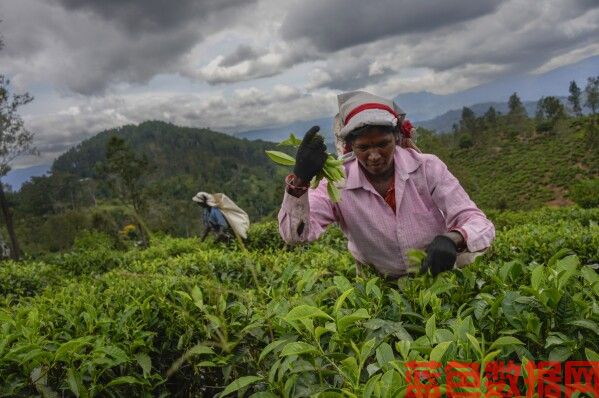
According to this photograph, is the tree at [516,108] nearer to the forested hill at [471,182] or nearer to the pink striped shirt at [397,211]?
the forested hill at [471,182]

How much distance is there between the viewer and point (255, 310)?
1.82 meters

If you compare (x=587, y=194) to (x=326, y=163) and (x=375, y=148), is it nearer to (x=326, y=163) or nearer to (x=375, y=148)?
(x=375, y=148)

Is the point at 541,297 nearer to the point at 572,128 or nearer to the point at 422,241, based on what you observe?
the point at 422,241

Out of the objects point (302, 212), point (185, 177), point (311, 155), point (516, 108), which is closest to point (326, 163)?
point (311, 155)

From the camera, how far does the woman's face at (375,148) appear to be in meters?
2.34

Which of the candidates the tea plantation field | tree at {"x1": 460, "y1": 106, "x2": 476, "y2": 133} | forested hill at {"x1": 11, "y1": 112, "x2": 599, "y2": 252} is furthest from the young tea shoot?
tree at {"x1": 460, "y1": 106, "x2": 476, "y2": 133}

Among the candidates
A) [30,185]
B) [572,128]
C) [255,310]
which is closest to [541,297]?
[255,310]

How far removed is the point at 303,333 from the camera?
1.38 m

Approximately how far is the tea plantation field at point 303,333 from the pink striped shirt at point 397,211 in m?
0.38

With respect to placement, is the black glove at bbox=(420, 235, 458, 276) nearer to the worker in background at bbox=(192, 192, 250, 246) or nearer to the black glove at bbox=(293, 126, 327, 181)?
the black glove at bbox=(293, 126, 327, 181)

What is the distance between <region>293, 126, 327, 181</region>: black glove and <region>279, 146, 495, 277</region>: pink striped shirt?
33 cm

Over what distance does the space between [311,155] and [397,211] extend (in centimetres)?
71

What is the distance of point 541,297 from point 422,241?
3.64ft

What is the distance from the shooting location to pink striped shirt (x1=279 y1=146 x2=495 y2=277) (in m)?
2.40
